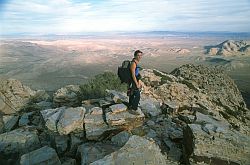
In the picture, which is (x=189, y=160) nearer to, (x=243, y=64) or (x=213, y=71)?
(x=213, y=71)

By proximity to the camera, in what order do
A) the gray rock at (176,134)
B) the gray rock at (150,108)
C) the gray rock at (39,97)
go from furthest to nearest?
the gray rock at (39,97)
the gray rock at (150,108)
the gray rock at (176,134)

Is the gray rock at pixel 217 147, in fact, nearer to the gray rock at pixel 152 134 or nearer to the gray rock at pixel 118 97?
the gray rock at pixel 152 134

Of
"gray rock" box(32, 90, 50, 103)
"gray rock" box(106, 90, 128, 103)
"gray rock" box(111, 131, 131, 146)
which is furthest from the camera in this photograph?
"gray rock" box(32, 90, 50, 103)

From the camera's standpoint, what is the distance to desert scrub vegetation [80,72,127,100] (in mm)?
15266

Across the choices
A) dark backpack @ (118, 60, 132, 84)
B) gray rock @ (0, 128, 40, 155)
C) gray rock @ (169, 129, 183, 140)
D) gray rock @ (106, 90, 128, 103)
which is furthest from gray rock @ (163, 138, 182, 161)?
gray rock @ (0, 128, 40, 155)

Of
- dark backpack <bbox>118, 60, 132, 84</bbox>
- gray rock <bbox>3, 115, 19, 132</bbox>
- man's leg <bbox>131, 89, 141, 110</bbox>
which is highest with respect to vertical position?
dark backpack <bbox>118, 60, 132, 84</bbox>

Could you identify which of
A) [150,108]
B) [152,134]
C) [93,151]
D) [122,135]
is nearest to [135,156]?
[93,151]

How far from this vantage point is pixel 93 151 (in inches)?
329

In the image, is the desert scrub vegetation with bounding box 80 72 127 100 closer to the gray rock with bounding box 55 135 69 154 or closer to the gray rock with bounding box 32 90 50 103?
the gray rock with bounding box 32 90 50 103

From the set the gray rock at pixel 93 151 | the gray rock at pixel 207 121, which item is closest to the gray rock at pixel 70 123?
the gray rock at pixel 93 151

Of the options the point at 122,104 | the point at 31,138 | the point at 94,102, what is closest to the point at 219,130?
the point at 122,104

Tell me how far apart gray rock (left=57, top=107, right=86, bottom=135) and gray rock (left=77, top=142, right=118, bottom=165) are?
82 cm

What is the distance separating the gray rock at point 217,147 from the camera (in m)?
7.28

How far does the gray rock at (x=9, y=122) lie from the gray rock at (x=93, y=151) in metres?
5.11
